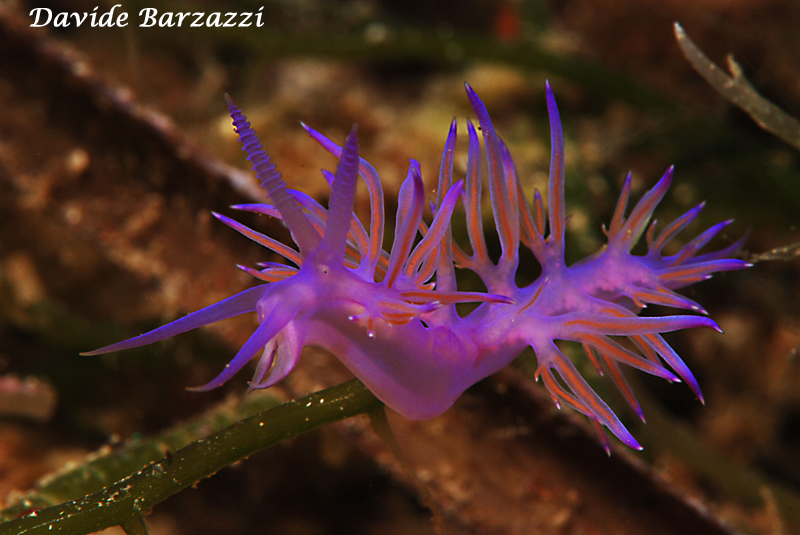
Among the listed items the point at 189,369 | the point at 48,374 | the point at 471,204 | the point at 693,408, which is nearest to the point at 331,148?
the point at 471,204

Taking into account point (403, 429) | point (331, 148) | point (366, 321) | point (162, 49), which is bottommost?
point (403, 429)

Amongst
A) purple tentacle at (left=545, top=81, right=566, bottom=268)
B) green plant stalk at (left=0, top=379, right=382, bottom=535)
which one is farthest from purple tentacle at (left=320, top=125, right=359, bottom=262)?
purple tentacle at (left=545, top=81, right=566, bottom=268)

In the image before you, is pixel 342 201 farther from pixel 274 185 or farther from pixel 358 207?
pixel 358 207

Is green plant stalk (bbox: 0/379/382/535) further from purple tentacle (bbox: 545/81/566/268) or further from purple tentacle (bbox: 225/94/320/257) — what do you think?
purple tentacle (bbox: 545/81/566/268)

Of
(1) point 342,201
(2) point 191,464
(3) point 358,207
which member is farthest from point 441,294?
(3) point 358,207

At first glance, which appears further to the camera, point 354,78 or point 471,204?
point 354,78

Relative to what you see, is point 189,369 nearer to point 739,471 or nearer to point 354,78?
point 354,78

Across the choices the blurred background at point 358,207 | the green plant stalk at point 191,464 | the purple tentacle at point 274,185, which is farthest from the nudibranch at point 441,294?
the blurred background at point 358,207
